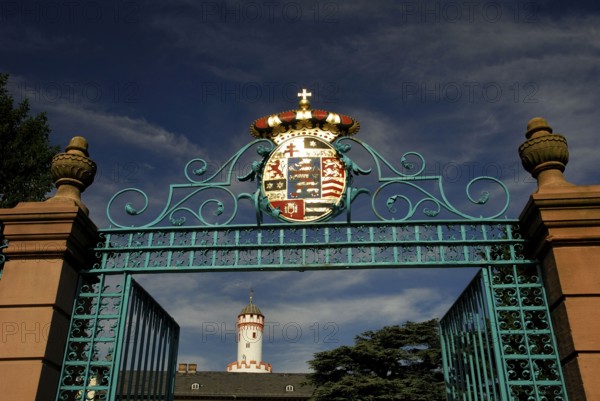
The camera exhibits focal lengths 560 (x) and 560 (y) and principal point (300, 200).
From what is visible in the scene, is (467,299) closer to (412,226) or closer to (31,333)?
(412,226)

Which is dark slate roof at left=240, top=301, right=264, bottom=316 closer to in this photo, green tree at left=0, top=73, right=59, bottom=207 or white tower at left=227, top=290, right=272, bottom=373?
white tower at left=227, top=290, right=272, bottom=373

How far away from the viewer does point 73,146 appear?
7.52 m

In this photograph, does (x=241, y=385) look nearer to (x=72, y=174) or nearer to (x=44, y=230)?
(x=72, y=174)

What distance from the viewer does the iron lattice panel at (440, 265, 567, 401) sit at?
6215 millimetres

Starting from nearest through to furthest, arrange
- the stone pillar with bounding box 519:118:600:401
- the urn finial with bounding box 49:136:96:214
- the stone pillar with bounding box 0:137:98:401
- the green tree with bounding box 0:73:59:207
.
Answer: the stone pillar with bounding box 519:118:600:401
the stone pillar with bounding box 0:137:98:401
the urn finial with bounding box 49:136:96:214
the green tree with bounding box 0:73:59:207

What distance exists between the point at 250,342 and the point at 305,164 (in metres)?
56.8

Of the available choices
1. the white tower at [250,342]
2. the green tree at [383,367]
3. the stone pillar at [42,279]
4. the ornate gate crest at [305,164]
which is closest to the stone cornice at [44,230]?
the stone pillar at [42,279]

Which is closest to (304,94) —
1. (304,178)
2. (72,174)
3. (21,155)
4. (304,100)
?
(304,100)

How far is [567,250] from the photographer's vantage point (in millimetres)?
6301

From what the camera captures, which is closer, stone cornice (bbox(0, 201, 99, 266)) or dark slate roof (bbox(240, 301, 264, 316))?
stone cornice (bbox(0, 201, 99, 266))

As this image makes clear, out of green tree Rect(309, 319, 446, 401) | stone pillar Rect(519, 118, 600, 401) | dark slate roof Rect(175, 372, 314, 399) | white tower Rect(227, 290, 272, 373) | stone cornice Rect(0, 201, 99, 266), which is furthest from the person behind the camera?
white tower Rect(227, 290, 272, 373)

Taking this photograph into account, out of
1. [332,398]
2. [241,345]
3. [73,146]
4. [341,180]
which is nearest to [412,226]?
[341,180]

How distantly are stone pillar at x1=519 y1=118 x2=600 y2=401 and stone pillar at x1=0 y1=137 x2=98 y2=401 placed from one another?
5.59 m

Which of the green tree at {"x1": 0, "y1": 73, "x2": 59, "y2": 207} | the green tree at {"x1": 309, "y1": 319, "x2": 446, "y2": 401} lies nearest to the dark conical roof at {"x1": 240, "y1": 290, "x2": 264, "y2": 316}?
the green tree at {"x1": 309, "y1": 319, "x2": 446, "y2": 401}
